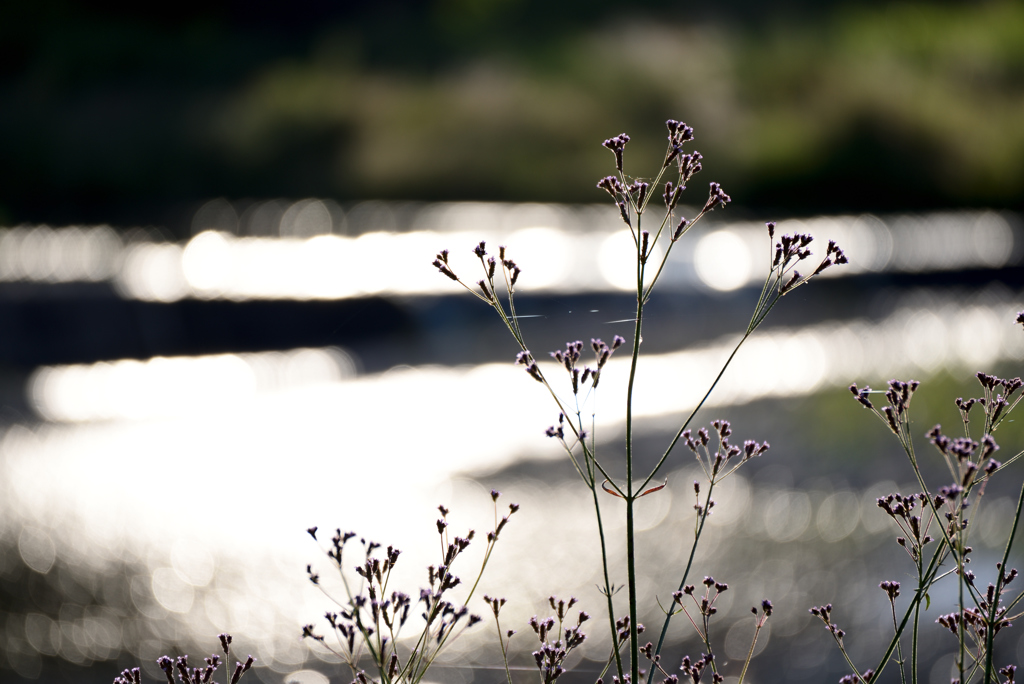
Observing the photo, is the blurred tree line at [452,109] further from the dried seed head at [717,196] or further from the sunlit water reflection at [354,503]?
the dried seed head at [717,196]

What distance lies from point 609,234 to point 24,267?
25.1 ft

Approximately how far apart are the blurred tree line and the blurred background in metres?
0.07

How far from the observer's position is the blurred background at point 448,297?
200 inches

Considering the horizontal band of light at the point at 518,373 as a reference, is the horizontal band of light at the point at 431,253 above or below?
above

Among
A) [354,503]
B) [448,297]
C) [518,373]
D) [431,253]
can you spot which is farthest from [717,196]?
[431,253]

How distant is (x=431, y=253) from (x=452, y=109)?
19.1 feet

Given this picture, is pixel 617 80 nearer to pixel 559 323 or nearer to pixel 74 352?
pixel 559 323

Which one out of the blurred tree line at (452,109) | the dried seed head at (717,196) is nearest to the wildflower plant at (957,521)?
the dried seed head at (717,196)

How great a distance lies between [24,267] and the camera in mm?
10750

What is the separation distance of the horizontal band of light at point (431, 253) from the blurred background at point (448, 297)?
0.25ft

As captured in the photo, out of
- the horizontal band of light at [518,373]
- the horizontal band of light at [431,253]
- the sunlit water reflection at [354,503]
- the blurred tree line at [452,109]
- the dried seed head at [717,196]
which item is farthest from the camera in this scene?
the blurred tree line at [452,109]

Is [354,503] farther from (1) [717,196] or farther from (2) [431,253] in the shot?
(2) [431,253]

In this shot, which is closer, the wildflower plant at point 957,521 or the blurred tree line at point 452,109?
the wildflower plant at point 957,521

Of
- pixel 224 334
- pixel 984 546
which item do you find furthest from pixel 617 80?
Answer: pixel 984 546
